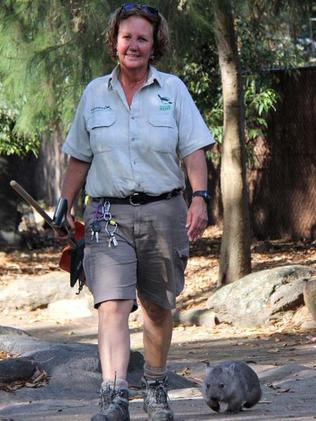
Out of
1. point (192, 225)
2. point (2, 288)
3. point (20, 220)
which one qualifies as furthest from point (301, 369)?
point (20, 220)

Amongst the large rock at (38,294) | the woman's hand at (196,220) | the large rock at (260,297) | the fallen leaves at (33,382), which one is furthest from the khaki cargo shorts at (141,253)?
the large rock at (38,294)

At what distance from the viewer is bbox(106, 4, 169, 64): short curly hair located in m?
5.71

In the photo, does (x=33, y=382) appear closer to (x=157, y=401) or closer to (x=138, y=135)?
(x=157, y=401)

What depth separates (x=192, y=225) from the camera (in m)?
5.60

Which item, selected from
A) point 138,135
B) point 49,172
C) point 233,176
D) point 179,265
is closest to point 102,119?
point 138,135

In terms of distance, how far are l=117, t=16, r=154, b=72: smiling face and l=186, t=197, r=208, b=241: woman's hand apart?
73 centimetres

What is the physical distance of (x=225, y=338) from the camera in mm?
11641

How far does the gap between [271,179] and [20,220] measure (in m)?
4.92

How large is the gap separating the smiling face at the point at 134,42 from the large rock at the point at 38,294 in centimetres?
859

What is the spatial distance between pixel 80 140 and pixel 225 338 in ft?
20.0

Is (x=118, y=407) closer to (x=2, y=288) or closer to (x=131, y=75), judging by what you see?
(x=131, y=75)

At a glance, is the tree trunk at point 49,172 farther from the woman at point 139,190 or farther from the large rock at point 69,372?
the woman at point 139,190

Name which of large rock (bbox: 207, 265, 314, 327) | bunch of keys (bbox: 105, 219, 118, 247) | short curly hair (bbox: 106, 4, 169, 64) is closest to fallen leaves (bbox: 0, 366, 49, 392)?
bunch of keys (bbox: 105, 219, 118, 247)

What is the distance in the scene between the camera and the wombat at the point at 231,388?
628 cm
